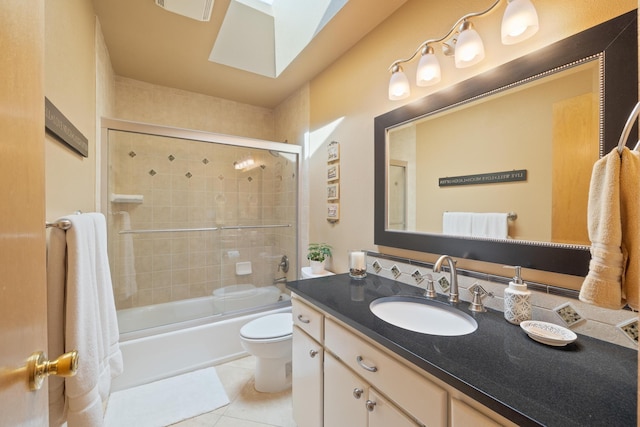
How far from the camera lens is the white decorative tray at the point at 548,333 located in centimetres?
83

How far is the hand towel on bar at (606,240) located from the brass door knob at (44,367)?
1.14m

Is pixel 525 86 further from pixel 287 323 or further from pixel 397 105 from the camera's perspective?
pixel 287 323

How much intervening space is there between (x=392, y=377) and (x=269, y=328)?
127cm

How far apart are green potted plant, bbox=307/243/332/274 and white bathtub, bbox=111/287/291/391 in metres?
0.70

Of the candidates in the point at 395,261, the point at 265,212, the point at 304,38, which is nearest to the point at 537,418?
the point at 395,261

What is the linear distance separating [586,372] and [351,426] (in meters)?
0.81

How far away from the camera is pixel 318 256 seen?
2180 millimetres

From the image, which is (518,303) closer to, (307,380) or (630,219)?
(630,219)

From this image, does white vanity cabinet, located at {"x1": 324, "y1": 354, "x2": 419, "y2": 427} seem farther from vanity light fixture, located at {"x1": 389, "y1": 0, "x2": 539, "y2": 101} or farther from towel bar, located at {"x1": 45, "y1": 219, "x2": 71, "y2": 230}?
vanity light fixture, located at {"x1": 389, "y1": 0, "x2": 539, "y2": 101}

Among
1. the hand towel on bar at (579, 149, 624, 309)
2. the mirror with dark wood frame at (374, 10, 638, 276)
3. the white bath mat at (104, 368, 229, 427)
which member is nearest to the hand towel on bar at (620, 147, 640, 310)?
the hand towel on bar at (579, 149, 624, 309)

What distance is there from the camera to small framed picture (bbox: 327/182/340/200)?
2.19 meters

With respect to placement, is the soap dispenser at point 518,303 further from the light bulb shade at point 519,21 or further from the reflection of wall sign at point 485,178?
the light bulb shade at point 519,21

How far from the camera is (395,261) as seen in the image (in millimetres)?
1642

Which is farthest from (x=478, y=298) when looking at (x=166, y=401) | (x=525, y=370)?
(x=166, y=401)
